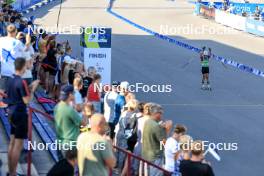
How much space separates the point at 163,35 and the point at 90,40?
21517 millimetres

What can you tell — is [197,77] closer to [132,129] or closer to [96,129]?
[132,129]

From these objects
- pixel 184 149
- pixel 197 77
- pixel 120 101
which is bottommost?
pixel 197 77

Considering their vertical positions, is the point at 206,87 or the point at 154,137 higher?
the point at 154,137

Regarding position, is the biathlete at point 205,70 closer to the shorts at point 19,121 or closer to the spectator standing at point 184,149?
the spectator standing at point 184,149

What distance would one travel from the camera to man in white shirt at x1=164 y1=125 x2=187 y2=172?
10305mm

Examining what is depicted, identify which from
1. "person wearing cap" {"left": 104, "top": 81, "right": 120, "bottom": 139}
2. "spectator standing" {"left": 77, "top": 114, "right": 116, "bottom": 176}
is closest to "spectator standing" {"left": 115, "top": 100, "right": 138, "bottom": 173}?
"person wearing cap" {"left": 104, "top": 81, "right": 120, "bottom": 139}

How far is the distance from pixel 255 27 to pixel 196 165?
110ft

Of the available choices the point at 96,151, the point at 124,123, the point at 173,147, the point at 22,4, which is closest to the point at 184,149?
the point at 173,147

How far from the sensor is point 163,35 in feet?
129

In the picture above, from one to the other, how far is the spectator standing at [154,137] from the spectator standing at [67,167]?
2899 millimetres

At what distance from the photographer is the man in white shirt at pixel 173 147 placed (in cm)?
1030

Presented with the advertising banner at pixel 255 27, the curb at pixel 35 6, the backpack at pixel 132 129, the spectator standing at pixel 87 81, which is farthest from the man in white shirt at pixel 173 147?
the curb at pixel 35 6

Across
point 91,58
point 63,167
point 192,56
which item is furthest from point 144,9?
point 63,167

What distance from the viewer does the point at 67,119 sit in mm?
9117
